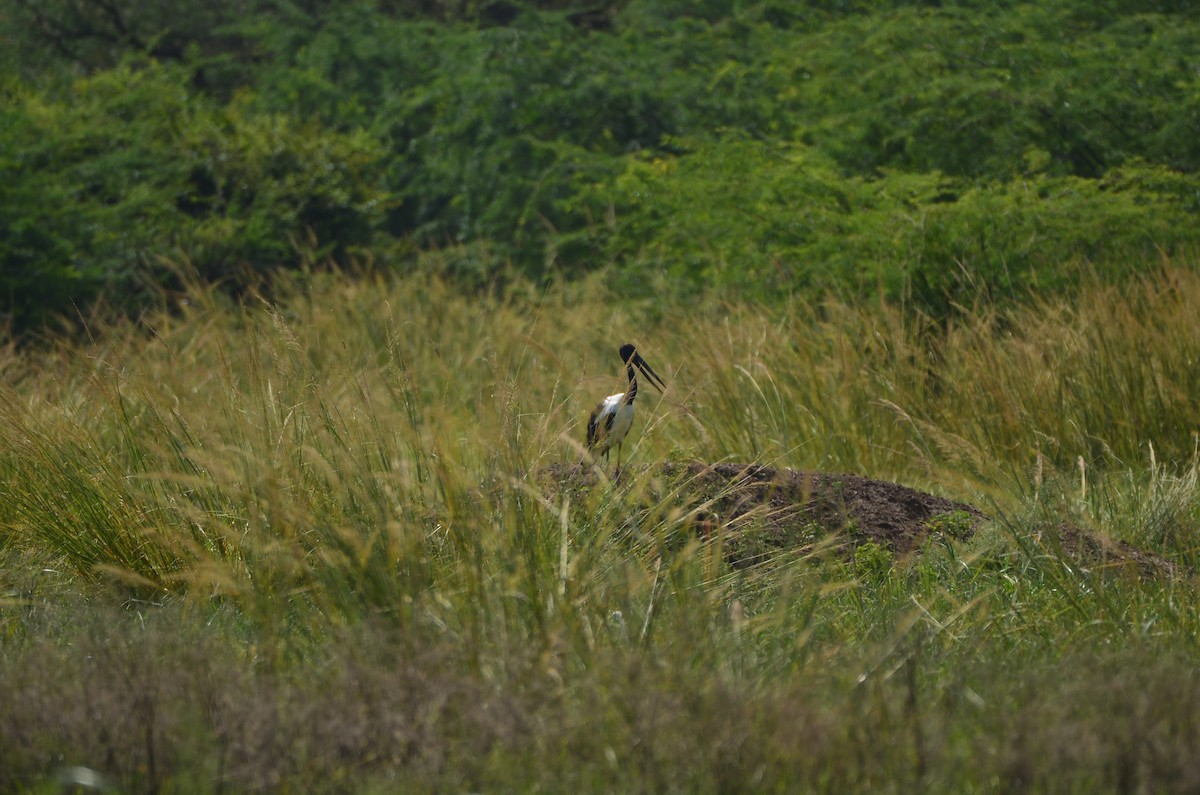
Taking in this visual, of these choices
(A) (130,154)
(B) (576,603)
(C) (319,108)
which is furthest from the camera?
(C) (319,108)

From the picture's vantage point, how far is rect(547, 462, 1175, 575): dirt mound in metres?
4.73

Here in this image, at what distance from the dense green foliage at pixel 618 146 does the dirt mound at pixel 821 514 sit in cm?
233

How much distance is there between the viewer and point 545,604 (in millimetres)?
3648

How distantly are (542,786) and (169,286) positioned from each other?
40.6ft

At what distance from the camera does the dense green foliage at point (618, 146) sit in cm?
926

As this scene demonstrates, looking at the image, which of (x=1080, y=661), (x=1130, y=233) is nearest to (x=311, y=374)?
(x=1080, y=661)

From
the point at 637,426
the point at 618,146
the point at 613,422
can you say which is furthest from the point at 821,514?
the point at 618,146

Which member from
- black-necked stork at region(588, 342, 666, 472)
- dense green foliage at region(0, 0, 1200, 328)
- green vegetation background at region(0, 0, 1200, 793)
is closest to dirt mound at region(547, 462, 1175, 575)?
green vegetation background at region(0, 0, 1200, 793)

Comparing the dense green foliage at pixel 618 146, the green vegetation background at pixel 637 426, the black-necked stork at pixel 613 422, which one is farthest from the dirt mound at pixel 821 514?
the dense green foliage at pixel 618 146

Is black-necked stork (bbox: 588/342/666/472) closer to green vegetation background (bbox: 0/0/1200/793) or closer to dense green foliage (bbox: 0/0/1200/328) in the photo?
green vegetation background (bbox: 0/0/1200/793)

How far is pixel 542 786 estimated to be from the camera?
2949 mm

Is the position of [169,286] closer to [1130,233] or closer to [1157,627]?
[1130,233]

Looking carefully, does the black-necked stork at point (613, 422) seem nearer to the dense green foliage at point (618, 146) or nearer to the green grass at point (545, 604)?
the green grass at point (545, 604)

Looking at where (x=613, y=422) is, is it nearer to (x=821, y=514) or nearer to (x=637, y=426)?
(x=821, y=514)
